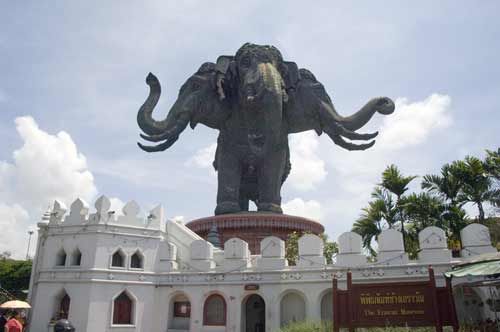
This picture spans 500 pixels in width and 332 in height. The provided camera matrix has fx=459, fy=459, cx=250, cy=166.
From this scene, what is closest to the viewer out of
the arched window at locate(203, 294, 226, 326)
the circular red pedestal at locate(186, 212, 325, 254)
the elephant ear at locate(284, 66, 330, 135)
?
the arched window at locate(203, 294, 226, 326)

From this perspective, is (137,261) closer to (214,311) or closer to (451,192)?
(214,311)

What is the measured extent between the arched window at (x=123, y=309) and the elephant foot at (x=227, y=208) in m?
9.84

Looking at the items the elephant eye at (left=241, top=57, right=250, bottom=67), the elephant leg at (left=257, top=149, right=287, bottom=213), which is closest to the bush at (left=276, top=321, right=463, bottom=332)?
the elephant leg at (left=257, top=149, right=287, bottom=213)

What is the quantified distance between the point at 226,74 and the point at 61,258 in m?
15.3

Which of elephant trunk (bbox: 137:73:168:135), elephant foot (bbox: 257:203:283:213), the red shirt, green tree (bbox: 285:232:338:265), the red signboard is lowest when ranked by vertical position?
the red shirt

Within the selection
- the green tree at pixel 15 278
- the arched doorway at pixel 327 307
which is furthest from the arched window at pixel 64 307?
the green tree at pixel 15 278

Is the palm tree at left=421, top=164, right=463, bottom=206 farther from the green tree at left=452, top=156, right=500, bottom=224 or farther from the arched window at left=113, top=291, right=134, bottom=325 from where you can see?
the arched window at left=113, top=291, right=134, bottom=325

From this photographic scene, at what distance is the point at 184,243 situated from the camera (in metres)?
22.9

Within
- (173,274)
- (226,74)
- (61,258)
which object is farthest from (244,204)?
(61,258)

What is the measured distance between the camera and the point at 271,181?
28875mm

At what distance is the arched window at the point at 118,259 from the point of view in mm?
20266

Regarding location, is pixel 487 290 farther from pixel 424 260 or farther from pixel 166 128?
pixel 166 128

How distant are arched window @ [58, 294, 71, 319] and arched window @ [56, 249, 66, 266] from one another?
1.58 metres

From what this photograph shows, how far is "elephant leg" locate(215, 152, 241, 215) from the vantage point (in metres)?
29.2
